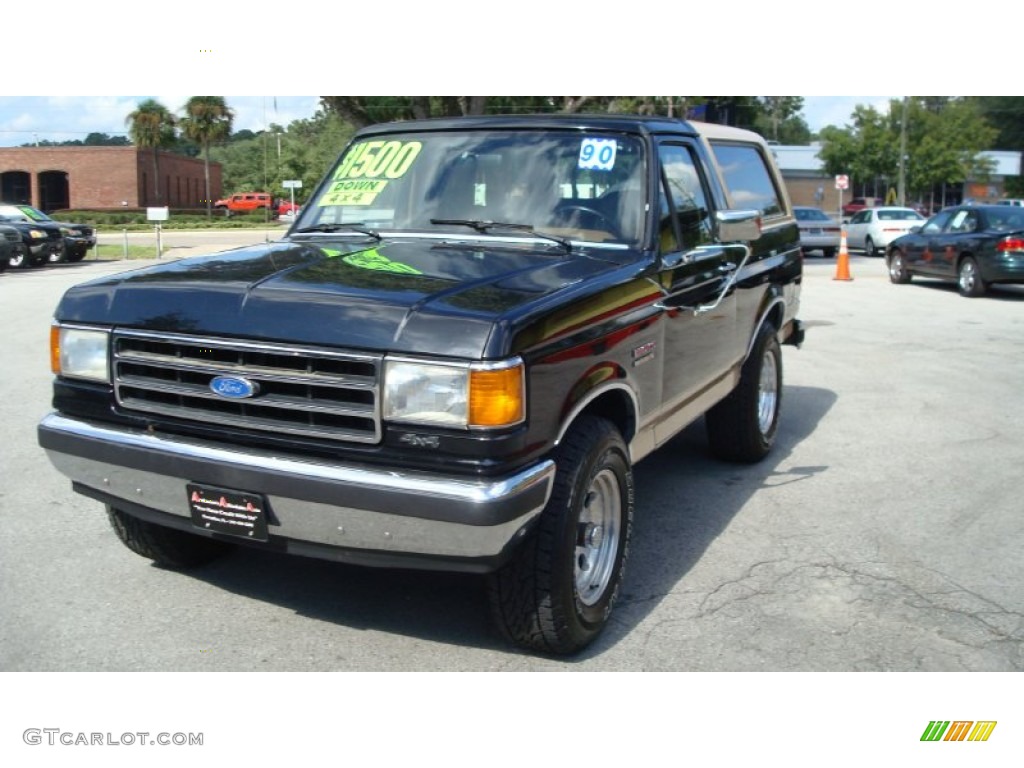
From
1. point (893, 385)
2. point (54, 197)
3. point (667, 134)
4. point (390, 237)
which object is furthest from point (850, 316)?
point (54, 197)

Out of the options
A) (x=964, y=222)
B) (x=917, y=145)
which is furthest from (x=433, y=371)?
(x=917, y=145)

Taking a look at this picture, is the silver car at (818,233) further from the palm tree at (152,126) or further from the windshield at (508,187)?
the windshield at (508,187)

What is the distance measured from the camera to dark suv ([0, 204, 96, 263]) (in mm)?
24078

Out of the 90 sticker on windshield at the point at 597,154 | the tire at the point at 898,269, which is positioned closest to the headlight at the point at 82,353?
the 90 sticker on windshield at the point at 597,154

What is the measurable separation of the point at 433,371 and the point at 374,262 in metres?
0.95

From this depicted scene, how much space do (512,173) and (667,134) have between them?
88cm

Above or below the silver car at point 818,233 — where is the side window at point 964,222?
above

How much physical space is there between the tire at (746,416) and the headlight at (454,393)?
318 cm

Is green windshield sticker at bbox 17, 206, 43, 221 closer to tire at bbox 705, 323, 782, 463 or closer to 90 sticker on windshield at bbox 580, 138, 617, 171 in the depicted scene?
tire at bbox 705, 323, 782, 463

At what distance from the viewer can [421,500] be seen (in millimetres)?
3094

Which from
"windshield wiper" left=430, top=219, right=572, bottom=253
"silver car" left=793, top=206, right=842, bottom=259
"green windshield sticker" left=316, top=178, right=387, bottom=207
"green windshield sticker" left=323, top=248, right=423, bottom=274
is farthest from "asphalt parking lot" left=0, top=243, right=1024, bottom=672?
"silver car" left=793, top=206, right=842, bottom=259

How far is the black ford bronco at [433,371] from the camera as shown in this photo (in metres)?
3.15

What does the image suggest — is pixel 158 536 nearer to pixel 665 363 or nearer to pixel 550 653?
pixel 550 653

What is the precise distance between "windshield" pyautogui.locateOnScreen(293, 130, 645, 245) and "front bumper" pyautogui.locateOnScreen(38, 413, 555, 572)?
1524 mm
